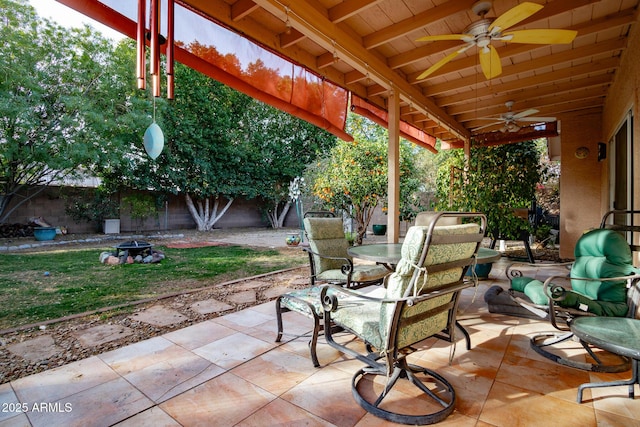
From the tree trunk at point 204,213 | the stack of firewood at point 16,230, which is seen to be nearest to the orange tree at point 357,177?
the tree trunk at point 204,213

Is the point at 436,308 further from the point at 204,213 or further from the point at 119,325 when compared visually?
the point at 204,213

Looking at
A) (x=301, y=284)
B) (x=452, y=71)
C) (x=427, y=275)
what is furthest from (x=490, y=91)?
(x=427, y=275)

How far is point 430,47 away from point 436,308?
117 inches

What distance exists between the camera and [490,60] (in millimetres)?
3035

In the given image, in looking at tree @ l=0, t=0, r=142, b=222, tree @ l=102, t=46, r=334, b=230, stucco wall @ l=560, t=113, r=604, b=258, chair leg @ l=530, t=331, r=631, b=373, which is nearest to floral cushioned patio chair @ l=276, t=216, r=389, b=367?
chair leg @ l=530, t=331, r=631, b=373

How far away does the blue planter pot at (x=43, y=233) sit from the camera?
27.2ft

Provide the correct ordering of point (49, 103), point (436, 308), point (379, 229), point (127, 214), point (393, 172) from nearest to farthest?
point (436, 308) → point (393, 172) → point (49, 103) → point (379, 229) → point (127, 214)

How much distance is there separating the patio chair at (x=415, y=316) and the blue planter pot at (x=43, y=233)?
975 centimetres

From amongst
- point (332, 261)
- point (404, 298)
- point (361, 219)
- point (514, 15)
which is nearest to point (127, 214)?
point (361, 219)

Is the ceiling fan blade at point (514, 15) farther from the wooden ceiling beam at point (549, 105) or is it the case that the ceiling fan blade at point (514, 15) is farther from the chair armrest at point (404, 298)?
the wooden ceiling beam at point (549, 105)

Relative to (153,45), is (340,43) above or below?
above

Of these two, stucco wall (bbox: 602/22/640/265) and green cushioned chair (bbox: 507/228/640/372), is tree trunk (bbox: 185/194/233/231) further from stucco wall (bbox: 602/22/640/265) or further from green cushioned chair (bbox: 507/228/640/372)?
green cushioned chair (bbox: 507/228/640/372)

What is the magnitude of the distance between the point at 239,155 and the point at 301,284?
982 centimetres

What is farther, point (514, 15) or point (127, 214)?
point (127, 214)
